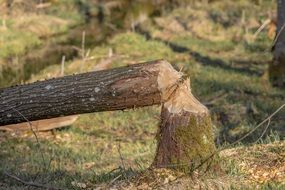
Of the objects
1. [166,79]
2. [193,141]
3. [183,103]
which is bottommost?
[193,141]

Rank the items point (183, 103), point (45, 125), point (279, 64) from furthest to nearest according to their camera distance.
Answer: point (279, 64) → point (45, 125) → point (183, 103)

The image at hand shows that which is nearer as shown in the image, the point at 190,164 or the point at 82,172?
the point at 190,164

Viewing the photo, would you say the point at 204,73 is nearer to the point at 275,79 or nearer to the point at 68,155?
the point at 275,79

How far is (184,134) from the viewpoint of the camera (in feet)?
19.4

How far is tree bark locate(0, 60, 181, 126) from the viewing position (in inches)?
230

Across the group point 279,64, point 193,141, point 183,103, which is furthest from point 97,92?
point 279,64

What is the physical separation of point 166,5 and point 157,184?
29495 mm

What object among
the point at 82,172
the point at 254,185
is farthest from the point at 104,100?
the point at 82,172

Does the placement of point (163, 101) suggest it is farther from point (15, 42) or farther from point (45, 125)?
point (15, 42)

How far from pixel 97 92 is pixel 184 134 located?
1.02 metres

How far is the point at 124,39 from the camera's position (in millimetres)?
24109

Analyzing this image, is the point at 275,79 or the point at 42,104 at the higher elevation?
the point at 42,104

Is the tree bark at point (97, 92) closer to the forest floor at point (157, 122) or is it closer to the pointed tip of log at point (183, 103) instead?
the pointed tip of log at point (183, 103)

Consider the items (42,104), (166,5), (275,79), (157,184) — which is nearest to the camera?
(157,184)
